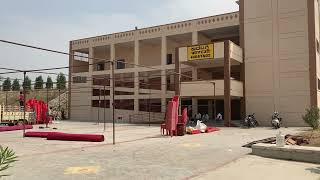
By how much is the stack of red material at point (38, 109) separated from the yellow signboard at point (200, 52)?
17.4 meters

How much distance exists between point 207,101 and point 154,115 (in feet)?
26.0

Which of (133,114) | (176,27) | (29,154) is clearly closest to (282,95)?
(176,27)

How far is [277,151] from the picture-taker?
13.5 metres

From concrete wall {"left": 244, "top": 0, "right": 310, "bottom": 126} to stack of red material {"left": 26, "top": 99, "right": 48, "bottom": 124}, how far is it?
22404 mm

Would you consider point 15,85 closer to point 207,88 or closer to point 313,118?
point 207,88

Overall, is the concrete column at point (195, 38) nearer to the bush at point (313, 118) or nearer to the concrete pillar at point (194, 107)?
the concrete pillar at point (194, 107)

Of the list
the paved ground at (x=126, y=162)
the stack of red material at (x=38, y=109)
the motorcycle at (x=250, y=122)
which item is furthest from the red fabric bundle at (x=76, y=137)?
the stack of red material at (x=38, y=109)

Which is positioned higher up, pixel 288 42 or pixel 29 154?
pixel 288 42

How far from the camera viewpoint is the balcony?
34.7 meters

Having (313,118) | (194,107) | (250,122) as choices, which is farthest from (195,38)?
(313,118)

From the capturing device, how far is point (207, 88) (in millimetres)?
35094

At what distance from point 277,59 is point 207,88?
286 inches

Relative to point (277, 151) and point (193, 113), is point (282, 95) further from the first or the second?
point (277, 151)

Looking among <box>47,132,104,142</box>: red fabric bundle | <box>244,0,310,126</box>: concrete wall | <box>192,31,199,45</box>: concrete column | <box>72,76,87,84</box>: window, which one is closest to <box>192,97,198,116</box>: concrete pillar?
<box>192,31,199,45</box>: concrete column
